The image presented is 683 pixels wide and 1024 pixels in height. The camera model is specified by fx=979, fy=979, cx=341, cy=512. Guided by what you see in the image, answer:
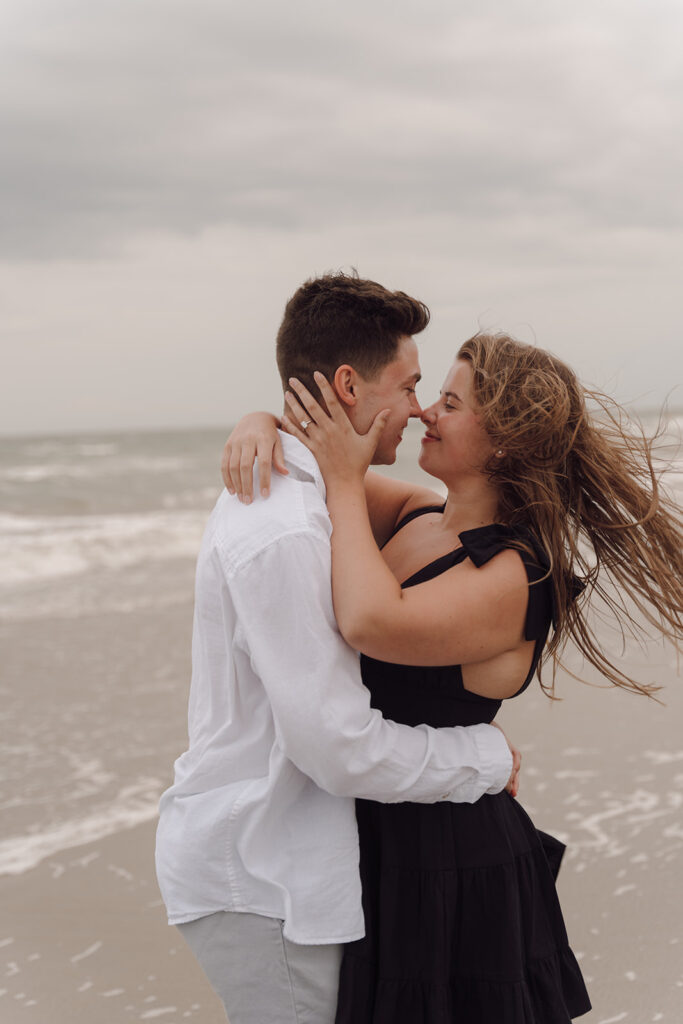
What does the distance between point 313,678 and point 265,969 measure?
2.16 ft

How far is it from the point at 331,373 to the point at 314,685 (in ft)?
2.62

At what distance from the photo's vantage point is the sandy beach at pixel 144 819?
11.6ft

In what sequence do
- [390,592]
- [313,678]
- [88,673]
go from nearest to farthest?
[313,678]
[390,592]
[88,673]

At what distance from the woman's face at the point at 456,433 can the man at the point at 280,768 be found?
44 centimetres

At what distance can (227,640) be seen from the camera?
79.7 inches

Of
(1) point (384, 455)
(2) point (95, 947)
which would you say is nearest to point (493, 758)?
(1) point (384, 455)

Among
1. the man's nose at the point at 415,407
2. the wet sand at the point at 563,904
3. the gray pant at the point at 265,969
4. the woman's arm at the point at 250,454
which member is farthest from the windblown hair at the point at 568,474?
the wet sand at the point at 563,904

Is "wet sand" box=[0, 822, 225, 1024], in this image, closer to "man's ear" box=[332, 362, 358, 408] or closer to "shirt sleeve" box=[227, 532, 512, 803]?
"shirt sleeve" box=[227, 532, 512, 803]

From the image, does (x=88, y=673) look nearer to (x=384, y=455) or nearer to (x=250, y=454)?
(x=384, y=455)

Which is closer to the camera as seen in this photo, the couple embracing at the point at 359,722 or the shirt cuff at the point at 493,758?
the couple embracing at the point at 359,722

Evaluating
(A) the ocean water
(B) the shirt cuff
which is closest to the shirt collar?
(B) the shirt cuff

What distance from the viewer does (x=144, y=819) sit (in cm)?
473

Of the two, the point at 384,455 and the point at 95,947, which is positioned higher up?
the point at 384,455

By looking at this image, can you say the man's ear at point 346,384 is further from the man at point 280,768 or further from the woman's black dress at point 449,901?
the woman's black dress at point 449,901
